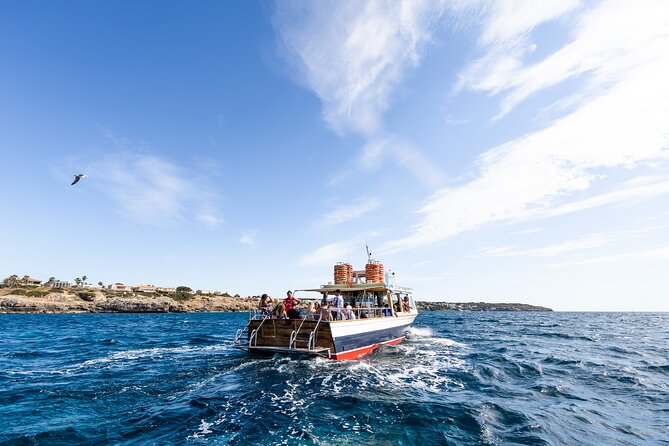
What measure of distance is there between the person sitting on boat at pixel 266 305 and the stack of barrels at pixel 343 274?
7072 mm

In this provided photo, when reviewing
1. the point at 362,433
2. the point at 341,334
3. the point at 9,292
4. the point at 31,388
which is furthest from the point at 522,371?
the point at 9,292

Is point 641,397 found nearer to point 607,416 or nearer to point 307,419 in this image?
point 607,416

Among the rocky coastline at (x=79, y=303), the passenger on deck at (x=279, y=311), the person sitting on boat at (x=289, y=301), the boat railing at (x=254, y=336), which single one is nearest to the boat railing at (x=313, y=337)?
the passenger on deck at (x=279, y=311)

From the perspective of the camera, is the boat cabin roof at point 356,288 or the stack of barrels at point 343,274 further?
the stack of barrels at point 343,274

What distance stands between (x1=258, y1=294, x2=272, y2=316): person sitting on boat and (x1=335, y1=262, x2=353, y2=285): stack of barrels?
23.2 ft

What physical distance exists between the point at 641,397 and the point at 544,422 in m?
6.12

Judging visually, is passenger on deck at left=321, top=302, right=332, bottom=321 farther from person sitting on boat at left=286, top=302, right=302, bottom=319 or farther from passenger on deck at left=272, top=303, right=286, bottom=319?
passenger on deck at left=272, top=303, right=286, bottom=319

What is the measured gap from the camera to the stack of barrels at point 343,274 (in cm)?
2361

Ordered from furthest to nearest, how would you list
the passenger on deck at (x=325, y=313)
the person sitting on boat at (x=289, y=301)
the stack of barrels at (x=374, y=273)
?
1. the stack of barrels at (x=374, y=273)
2. the person sitting on boat at (x=289, y=301)
3. the passenger on deck at (x=325, y=313)

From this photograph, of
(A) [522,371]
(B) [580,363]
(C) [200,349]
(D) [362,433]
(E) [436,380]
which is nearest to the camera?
(D) [362,433]

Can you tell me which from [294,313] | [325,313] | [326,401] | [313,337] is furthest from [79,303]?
[326,401]

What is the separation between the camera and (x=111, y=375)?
44.3 ft

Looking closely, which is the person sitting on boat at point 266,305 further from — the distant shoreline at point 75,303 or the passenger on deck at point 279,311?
the distant shoreline at point 75,303

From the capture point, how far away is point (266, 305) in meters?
17.6
